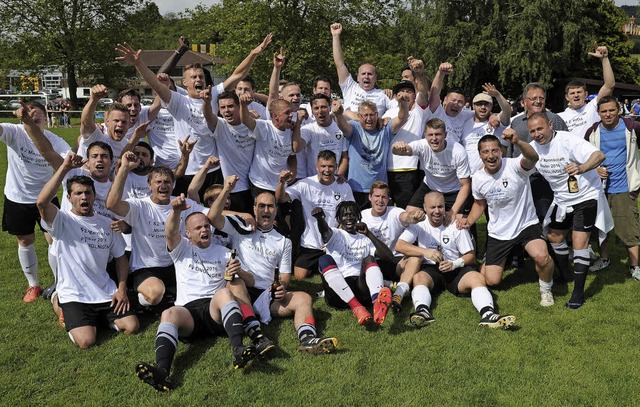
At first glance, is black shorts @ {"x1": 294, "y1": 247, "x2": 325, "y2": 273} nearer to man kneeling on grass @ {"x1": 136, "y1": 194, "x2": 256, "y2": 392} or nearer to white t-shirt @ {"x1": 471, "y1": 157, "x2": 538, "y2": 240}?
man kneeling on grass @ {"x1": 136, "y1": 194, "x2": 256, "y2": 392}

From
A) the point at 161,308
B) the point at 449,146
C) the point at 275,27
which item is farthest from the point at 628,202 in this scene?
the point at 275,27

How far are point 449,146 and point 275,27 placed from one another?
24.1 metres

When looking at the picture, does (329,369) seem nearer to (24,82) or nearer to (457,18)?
(457,18)

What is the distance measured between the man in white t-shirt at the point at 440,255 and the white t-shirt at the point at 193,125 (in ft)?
9.51

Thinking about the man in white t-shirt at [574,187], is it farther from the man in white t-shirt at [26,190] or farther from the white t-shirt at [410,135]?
the man in white t-shirt at [26,190]

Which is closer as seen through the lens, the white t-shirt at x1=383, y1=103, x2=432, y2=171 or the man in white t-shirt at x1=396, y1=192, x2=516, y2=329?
the man in white t-shirt at x1=396, y1=192, x2=516, y2=329

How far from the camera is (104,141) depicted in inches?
259

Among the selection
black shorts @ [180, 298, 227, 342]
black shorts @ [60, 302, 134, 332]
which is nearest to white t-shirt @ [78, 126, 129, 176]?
black shorts @ [60, 302, 134, 332]

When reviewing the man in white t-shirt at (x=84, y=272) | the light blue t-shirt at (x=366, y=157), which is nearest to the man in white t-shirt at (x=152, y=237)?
the man in white t-shirt at (x=84, y=272)

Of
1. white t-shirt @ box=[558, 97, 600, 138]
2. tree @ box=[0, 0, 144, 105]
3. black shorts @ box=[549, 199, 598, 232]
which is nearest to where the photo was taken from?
black shorts @ box=[549, 199, 598, 232]

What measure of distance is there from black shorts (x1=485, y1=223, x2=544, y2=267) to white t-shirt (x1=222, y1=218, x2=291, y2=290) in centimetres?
271

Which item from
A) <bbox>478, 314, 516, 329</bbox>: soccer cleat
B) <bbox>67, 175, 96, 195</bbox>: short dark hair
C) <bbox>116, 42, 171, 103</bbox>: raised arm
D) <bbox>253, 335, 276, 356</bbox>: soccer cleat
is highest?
<bbox>116, 42, 171, 103</bbox>: raised arm

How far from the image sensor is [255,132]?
6879mm

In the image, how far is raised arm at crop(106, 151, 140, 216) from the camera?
5195 millimetres
